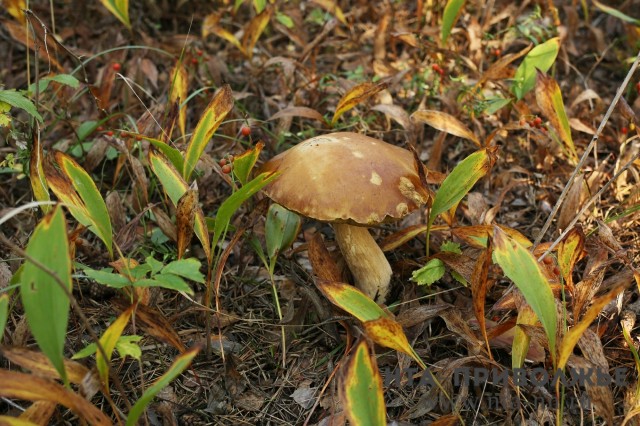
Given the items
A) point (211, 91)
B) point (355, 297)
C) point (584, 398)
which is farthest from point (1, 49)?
point (584, 398)

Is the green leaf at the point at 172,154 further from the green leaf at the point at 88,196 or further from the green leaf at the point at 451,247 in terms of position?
the green leaf at the point at 451,247

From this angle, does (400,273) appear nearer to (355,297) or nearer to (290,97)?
(355,297)

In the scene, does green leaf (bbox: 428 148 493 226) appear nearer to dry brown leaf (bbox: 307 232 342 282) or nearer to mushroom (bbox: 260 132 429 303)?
mushroom (bbox: 260 132 429 303)

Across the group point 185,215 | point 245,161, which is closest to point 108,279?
point 185,215

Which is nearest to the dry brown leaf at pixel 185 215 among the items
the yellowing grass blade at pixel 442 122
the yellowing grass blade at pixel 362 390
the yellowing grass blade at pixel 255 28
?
the yellowing grass blade at pixel 362 390

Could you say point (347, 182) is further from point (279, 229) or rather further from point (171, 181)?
point (171, 181)

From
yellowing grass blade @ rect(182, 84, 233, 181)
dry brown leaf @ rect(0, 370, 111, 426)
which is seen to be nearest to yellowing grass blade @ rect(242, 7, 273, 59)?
yellowing grass blade @ rect(182, 84, 233, 181)
